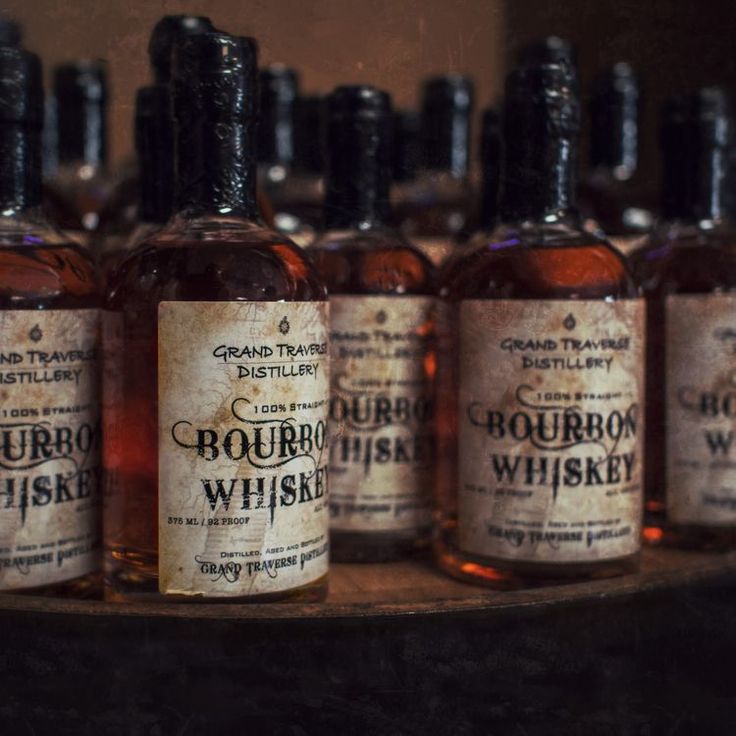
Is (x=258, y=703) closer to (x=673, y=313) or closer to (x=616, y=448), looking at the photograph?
(x=616, y=448)

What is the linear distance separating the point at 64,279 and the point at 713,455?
1.39ft

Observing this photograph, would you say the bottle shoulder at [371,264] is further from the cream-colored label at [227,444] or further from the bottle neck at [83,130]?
the bottle neck at [83,130]

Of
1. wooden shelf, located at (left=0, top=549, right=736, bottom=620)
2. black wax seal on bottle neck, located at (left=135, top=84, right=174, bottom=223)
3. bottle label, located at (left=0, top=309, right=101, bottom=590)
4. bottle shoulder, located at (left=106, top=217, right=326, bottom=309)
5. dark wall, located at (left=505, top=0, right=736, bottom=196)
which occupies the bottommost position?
wooden shelf, located at (left=0, top=549, right=736, bottom=620)

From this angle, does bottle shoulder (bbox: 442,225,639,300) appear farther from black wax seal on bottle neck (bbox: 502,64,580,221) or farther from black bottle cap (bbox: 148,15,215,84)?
black bottle cap (bbox: 148,15,215,84)

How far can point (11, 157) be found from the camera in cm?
55

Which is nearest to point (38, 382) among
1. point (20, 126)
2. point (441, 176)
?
point (20, 126)

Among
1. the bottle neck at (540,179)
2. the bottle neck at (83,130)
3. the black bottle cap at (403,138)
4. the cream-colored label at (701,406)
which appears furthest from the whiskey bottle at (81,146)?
the cream-colored label at (701,406)

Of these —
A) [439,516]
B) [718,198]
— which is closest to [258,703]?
[439,516]

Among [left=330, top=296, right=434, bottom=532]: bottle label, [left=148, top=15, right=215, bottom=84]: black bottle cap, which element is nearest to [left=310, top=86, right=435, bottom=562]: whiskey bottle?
[left=330, top=296, right=434, bottom=532]: bottle label

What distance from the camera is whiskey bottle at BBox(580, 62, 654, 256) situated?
765 mm

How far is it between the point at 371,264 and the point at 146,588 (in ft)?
0.81

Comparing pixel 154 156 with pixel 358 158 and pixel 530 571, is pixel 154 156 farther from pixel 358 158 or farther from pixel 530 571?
pixel 530 571

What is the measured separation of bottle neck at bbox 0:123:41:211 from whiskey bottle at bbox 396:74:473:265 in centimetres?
25

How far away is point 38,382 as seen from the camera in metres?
0.53
